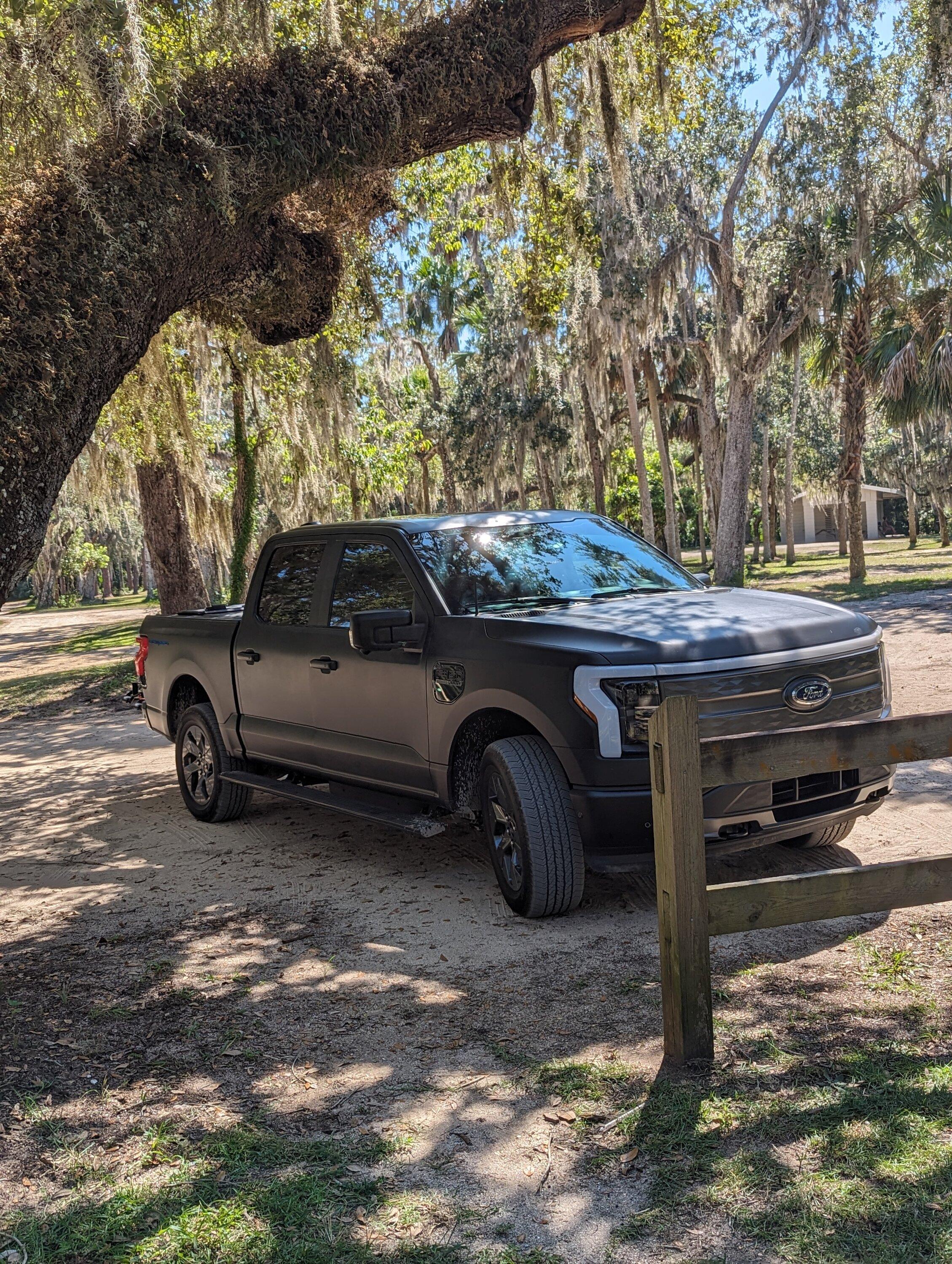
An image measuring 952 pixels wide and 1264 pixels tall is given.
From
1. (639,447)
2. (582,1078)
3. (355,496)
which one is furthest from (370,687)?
(639,447)

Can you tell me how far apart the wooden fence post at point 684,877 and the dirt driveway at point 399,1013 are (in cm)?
22

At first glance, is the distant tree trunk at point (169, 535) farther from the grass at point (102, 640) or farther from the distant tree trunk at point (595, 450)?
the distant tree trunk at point (595, 450)

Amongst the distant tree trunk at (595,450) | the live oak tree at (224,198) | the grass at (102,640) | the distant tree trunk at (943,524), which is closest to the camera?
the live oak tree at (224,198)

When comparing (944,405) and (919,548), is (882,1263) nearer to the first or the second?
(944,405)

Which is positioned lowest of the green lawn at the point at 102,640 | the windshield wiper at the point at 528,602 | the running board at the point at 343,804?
the green lawn at the point at 102,640

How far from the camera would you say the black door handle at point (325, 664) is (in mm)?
6562

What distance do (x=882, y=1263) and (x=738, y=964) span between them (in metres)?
2.04

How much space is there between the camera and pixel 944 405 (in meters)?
23.3

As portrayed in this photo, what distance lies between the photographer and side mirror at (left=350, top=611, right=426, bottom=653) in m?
5.84

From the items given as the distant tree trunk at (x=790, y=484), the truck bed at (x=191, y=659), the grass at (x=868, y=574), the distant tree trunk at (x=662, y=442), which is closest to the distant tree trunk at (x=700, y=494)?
the grass at (x=868, y=574)

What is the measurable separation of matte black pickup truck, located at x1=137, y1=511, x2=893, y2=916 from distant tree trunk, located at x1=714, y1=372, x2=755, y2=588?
18627mm

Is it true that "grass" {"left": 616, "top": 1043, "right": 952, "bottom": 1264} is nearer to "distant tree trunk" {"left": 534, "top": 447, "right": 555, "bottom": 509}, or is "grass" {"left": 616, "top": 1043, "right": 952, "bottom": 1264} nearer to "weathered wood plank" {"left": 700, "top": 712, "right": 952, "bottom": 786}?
"weathered wood plank" {"left": 700, "top": 712, "right": 952, "bottom": 786}

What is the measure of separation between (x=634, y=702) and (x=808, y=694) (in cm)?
83

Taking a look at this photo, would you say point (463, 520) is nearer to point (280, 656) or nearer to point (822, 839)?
point (280, 656)
